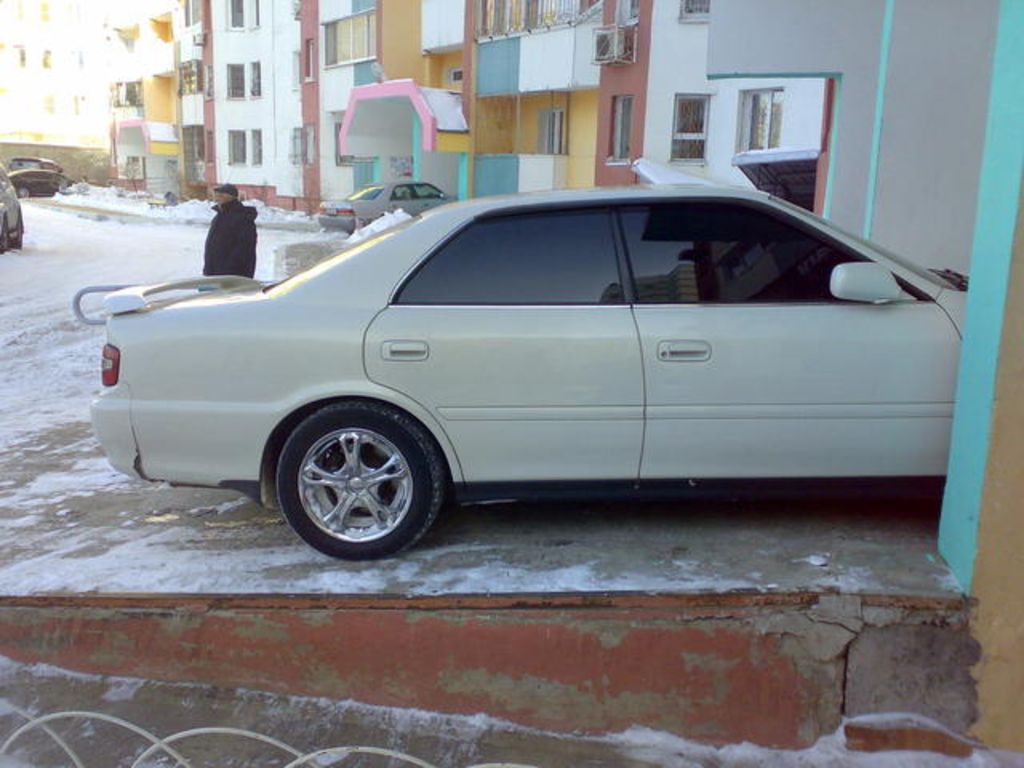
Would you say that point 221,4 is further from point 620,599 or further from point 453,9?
point 620,599

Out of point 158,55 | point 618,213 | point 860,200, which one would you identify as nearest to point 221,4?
point 158,55

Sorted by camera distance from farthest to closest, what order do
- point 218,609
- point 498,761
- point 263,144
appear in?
point 263,144 < point 218,609 < point 498,761

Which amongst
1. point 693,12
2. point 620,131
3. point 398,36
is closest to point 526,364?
point 693,12

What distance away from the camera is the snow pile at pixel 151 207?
29781mm

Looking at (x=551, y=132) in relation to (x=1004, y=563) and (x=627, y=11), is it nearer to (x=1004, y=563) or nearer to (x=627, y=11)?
(x=627, y=11)

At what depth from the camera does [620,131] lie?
20641 millimetres

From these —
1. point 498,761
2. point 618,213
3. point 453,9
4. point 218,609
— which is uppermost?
point 453,9

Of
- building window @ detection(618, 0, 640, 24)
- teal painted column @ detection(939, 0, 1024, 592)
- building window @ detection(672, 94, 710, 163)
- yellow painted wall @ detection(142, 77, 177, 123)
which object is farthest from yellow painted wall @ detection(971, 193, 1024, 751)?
yellow painted wall @ detection(142, 77, 177, 123)

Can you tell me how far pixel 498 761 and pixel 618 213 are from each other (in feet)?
7.12

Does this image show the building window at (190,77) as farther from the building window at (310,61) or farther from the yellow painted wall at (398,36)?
the yellow painted wall at (398,36)

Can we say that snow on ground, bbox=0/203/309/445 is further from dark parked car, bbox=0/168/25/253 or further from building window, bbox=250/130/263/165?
building window, bbox=250/130/263/165

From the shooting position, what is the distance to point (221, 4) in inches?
1469

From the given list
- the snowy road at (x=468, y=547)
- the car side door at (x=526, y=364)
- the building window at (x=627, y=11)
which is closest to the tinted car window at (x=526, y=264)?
the car side door at (x=526, y=364)

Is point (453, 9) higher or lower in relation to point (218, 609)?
higher
